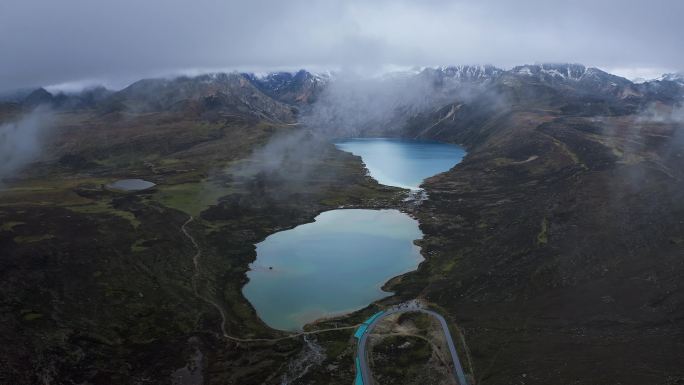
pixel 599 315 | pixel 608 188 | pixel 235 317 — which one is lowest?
pixel 235 317

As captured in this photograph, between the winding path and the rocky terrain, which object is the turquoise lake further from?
the rocky terrain

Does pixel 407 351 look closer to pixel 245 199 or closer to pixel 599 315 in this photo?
pixel 599 315

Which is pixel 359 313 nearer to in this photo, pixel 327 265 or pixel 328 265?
pixel 328 265

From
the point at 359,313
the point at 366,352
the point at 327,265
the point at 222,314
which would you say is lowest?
the point at 222,314

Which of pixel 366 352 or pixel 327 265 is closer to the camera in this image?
pixel 366 352

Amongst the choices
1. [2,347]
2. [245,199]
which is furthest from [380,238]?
[2,347]

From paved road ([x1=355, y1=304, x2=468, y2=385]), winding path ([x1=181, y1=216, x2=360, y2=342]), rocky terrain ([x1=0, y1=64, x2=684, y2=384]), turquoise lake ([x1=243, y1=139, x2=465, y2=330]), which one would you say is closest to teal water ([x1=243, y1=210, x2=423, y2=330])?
turquoise lake ([x1=243, y1=139, x2=465, y2=330])

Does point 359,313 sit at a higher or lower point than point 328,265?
higher

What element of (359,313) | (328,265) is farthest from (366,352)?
(328,265)

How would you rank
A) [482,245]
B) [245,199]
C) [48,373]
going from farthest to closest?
[245,199]
[482,245]
[48,373]
